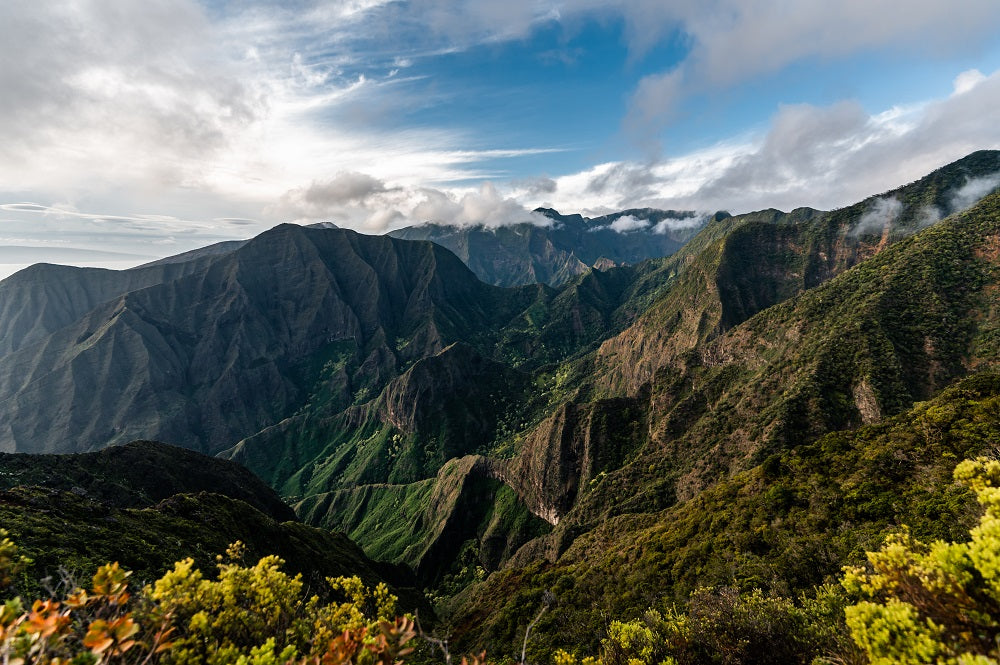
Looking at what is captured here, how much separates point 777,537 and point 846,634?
35.3 metres

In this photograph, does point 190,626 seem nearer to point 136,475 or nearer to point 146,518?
point 146,518

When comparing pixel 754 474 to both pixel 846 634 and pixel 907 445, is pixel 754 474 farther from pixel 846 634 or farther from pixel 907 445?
pixel 846 634

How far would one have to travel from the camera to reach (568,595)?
54812 mm

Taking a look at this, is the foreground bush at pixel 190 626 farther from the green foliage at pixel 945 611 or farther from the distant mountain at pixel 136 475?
the distant mountain at pixel 136 475

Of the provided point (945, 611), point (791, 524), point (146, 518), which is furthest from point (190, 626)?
point (146, 518)

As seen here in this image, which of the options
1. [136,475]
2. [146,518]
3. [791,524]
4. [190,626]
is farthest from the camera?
[136,475]

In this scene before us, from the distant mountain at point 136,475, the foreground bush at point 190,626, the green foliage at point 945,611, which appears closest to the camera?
the foreground bush at point 190,626

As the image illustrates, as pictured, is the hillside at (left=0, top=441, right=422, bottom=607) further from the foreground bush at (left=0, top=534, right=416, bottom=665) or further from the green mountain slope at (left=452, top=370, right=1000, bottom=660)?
the green mountain slope at (left=452, top=370, right=1000, bottom=660)

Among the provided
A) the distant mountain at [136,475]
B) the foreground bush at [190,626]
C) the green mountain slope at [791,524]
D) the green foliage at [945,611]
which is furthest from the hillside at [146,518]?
the green mountain slope at [791,524]

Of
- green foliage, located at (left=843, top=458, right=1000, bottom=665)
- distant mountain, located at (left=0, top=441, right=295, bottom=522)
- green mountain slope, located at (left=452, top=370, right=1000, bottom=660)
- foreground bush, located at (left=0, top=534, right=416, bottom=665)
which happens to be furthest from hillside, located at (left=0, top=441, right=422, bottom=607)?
green mountain slope, located at (left=452, top=370, right=1000, bottom=660)

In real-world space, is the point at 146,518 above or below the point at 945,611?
below

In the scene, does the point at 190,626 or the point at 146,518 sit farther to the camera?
the point at 146,518

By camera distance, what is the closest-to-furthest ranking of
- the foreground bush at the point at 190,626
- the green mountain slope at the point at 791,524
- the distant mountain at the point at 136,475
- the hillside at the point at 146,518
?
1. the foreground bush at the point at 190,626
2. the green mountain slope at the point at 791,524
3. the hillside at the point at 146,518
4. the distant mountain at the point at 136,475

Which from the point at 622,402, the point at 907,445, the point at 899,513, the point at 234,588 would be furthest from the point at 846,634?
the point at 622,402
